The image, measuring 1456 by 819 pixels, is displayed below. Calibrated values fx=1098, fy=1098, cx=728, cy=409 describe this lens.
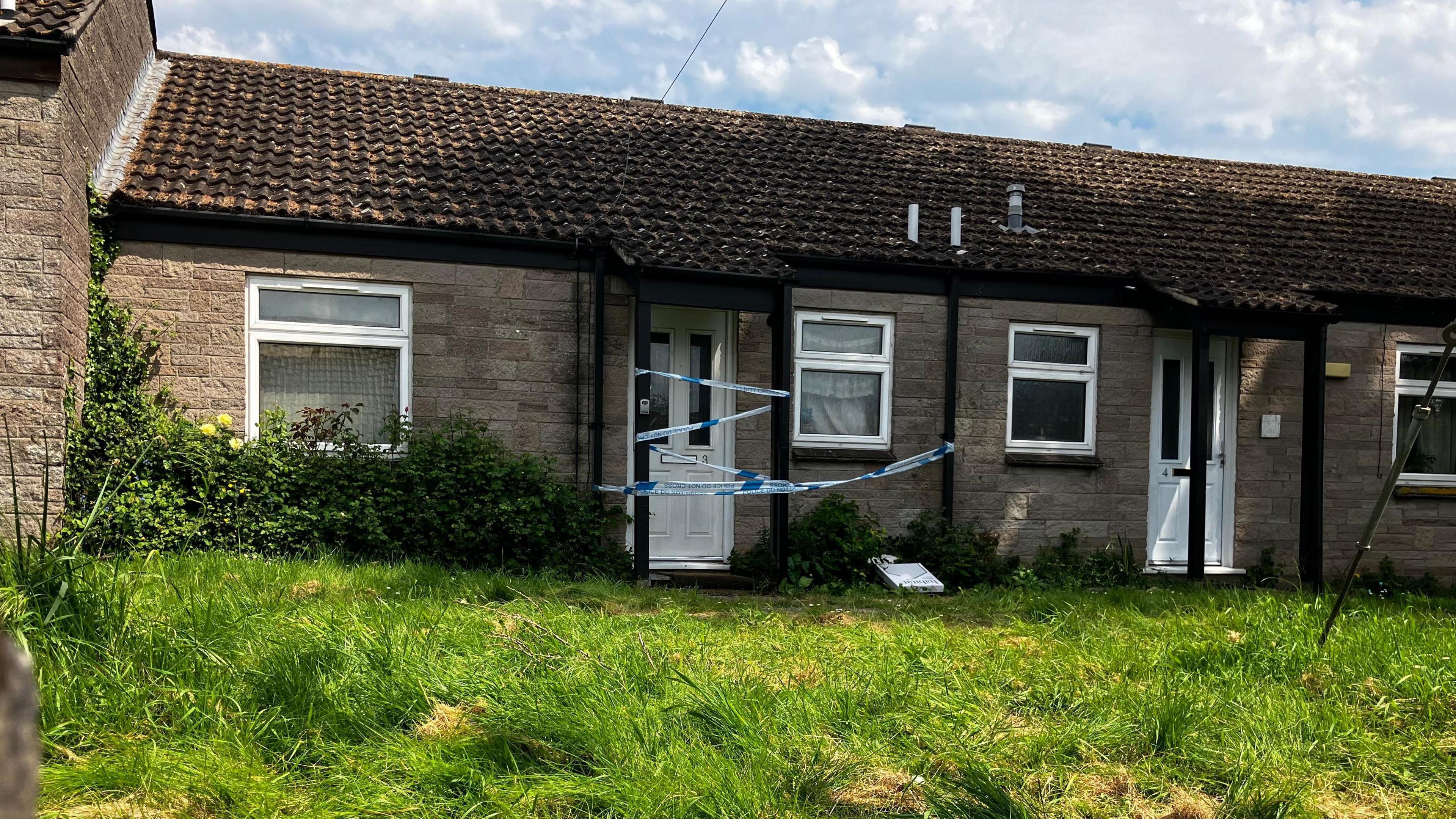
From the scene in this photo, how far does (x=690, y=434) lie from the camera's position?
10.6 metres

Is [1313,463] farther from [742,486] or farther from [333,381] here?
[333,381]

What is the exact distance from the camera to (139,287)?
29.5ft

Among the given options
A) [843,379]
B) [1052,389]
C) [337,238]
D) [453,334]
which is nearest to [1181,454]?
[1052,389]

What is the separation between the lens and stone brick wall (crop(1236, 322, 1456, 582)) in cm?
1159

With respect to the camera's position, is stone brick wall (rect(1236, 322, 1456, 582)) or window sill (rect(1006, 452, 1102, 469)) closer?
window sill (rect(1006, 452, 1102, 469))

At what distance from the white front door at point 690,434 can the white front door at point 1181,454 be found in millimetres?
4534

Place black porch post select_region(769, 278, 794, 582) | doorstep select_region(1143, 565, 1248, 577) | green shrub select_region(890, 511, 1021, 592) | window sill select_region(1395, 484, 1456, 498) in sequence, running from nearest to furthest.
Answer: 1. black porch post select_region(769, 278, 794, 582)
2. green shrub select_region(890, 511, 1021, 592)
3. doorstep select_region(1143, 565, 1248, 577)
4. window sill select_region(1395, 484, 1456, 498)

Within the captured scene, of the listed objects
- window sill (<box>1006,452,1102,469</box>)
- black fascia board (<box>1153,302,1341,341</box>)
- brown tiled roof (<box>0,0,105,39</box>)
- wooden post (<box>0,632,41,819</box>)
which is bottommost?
window sill (<box>1006,452,1102,469</box>)

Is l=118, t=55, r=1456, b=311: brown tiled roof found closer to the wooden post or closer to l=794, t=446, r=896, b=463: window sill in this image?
l=794, t=446, r=896, b=463: window sill

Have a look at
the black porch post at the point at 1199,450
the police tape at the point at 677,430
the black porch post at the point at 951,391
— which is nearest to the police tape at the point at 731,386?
the police tape at the point at 677,430

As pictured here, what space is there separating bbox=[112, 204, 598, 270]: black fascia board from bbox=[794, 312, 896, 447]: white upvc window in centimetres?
236

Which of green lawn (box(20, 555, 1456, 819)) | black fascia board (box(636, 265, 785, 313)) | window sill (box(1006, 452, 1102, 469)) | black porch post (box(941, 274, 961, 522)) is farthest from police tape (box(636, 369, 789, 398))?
green lawn (box(20, 555, 1456, 819))

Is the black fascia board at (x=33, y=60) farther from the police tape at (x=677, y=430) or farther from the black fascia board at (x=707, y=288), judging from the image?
the police tape at (x=677, y=430)

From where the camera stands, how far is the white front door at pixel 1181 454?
11500mm
